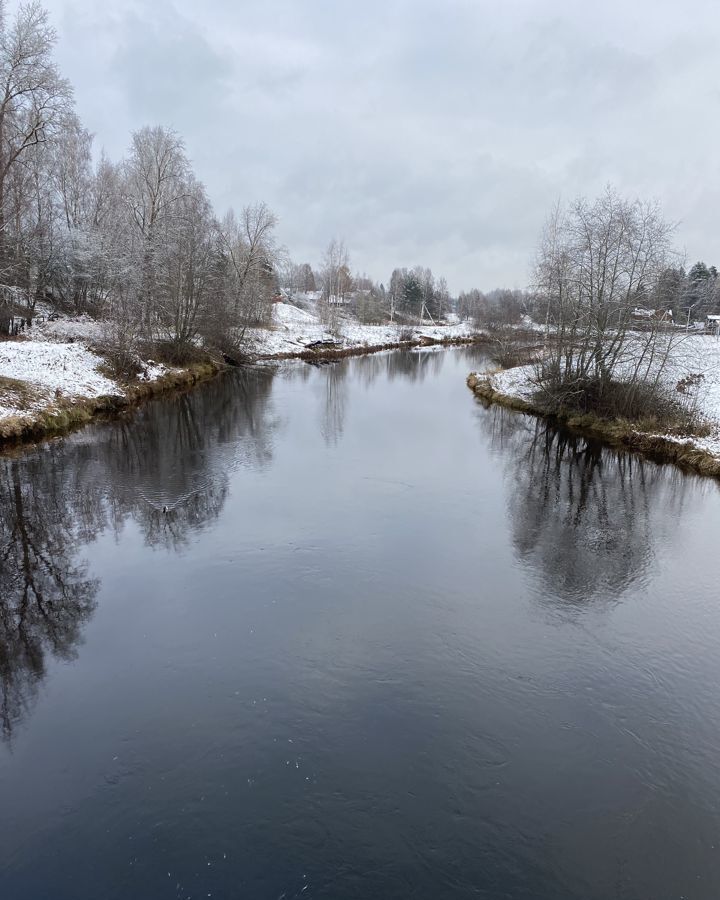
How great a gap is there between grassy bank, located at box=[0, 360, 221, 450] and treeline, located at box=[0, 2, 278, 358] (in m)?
2.69

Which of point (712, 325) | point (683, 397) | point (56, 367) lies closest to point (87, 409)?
point (56, 367)

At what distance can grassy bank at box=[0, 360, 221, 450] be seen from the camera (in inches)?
680

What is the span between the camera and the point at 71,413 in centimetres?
1994

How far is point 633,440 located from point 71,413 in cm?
2093

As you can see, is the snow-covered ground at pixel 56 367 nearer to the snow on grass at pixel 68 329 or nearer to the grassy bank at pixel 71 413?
the grassy bank at pixel 71 413

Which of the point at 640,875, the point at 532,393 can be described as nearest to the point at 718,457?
the point at 532,393

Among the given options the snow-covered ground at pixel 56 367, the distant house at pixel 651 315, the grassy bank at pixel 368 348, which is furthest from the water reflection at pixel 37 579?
the grassy bank at pixel 368 348

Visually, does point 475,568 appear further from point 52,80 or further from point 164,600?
point 52,80

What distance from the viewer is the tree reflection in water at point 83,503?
306 inches

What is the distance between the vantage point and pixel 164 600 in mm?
8875

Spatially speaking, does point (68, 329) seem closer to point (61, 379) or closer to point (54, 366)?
point (54, 366)

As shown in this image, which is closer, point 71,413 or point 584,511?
point 584,511

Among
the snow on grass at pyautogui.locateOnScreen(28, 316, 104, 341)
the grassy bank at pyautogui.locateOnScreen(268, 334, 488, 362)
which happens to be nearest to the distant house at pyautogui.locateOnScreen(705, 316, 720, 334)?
the grassy bank at pyautogui.locateOnScreen(268, 334, 488, 362)

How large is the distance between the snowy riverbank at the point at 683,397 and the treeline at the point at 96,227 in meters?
18.4
